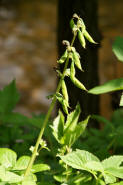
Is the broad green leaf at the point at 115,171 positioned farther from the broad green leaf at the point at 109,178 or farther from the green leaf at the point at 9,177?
the green leaf at the point at 9,177

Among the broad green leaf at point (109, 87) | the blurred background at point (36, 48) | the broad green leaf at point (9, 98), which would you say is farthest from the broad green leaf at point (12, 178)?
the blurred background at point (36, 48)

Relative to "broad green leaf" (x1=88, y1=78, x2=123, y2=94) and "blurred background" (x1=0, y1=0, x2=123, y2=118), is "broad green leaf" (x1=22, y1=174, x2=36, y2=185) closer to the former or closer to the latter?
"broad green leaf" (x1=88, y1=78, x2=123, y2=94)

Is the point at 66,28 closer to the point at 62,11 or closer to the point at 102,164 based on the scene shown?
the point at 62,11

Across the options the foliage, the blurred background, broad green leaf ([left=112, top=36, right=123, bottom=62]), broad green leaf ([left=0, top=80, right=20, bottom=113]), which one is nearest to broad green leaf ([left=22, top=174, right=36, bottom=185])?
the foliage

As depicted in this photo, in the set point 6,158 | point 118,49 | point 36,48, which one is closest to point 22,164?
point 6,158

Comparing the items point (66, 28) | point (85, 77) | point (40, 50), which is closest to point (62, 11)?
point (66, 28)

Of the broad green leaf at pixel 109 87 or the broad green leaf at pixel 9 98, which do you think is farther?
the broad green leaf at pixel 9 98
